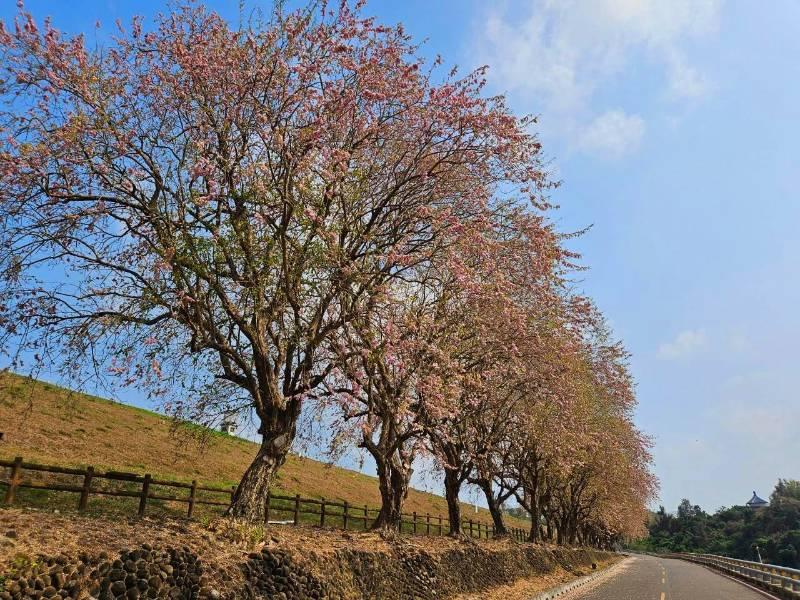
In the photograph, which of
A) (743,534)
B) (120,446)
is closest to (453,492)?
(120,446)

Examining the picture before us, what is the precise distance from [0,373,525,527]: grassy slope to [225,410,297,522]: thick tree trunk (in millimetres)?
4753

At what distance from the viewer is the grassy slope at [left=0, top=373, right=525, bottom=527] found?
1007 inches

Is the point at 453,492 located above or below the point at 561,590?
above

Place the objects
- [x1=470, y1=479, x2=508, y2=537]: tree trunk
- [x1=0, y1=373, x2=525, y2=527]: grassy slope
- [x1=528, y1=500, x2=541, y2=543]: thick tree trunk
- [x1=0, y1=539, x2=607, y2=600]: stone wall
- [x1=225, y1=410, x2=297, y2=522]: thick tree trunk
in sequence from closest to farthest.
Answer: [x1=0, y1=539, x2=607, y2=600]: stone wall < [x1=225, y1=410, x2=297, y2=522]: thick tree trunk < [x1=0, y1=373, x2=525, y2=527]: grassy slope < [x1=470, y1=479, x2=508, y2=537]: tree trunk < [x1=528, y1=500, x2=541, y2=543]: thick tree trunk

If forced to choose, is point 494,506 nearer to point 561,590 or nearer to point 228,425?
point 561,590

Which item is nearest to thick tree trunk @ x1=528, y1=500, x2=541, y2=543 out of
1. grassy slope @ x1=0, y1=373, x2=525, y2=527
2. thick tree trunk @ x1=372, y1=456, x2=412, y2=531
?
grassy slope @ x1=0, y1=373, x2=525, y2=527

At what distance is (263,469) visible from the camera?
11922 millimetres

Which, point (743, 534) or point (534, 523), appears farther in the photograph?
point (743, 534)

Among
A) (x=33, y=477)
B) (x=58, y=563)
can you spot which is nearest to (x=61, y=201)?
(x=58, y=563)

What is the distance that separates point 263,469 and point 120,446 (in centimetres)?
2587

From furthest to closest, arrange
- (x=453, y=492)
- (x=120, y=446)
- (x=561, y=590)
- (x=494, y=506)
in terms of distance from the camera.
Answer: (x=120, y=446) < (x=494, y=506) < (x=453, y=492) < (x=561, y=590)

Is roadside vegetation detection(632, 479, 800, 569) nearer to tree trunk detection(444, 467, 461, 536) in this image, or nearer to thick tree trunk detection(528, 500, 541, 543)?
thick tree trunk detection(528, 500, 541, 543)

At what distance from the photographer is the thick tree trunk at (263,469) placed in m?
11.6

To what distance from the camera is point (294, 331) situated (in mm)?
12234
